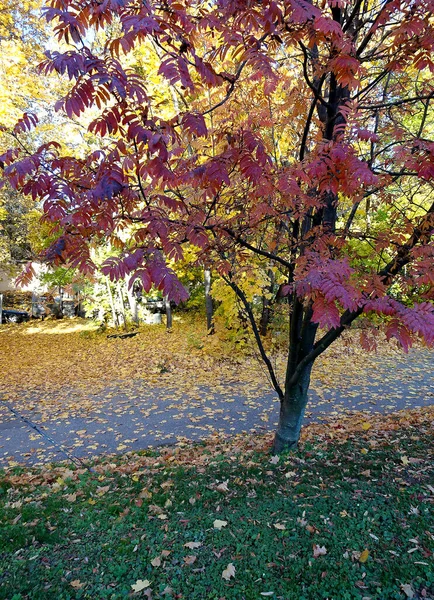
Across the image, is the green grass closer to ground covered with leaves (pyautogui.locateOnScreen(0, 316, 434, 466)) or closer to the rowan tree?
the rowan tree

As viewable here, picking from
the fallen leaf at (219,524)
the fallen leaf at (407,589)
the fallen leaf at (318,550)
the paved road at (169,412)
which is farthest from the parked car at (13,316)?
the fallen leaf at (407,589)

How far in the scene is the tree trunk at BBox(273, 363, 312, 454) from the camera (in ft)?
13.5

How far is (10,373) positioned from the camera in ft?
34.9

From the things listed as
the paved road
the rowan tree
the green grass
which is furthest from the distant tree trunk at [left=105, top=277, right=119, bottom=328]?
the rowan tree

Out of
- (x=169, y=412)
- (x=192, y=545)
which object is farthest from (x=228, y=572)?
(x=169, y=412)

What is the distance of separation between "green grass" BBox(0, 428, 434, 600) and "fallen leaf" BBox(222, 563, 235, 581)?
34 mm

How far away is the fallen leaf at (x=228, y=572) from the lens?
2.52 meters

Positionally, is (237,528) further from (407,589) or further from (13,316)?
(13,316)

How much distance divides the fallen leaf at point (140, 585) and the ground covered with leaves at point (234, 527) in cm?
1

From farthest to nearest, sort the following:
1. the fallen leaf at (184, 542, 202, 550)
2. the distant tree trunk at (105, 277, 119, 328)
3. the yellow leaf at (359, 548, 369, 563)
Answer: the distant tree trunk at (105, 277, 119, 328), the fallen leaf at (184, 542, 202, 550), the yellow leaf at (359, 548, 369, 563)

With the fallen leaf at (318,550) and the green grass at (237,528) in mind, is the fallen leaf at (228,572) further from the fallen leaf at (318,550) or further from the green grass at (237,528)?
the fallen leaf at (318,550)

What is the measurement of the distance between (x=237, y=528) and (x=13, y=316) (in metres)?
17.7

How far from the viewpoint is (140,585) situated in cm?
247

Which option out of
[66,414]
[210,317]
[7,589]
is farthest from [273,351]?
[7,589]
